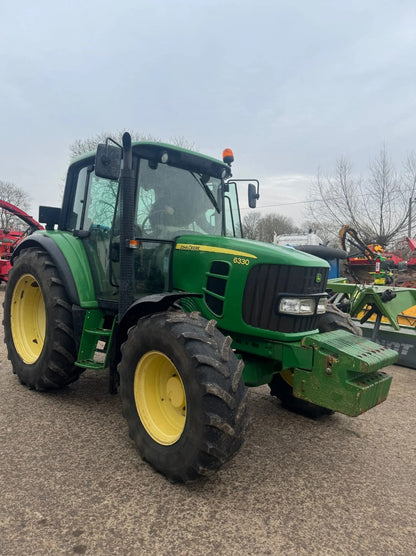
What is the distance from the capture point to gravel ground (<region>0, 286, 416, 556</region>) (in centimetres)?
217

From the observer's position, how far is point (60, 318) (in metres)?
3.79

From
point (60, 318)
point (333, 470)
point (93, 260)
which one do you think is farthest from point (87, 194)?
point (333, 470)

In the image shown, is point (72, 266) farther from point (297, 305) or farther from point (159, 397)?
point (297, 305)

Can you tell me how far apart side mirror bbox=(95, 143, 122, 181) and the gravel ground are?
2.06 m

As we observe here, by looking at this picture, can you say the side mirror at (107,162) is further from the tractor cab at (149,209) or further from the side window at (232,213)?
the side window at (232,213)

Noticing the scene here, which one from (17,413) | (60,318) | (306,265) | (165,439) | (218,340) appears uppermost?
(306,265)

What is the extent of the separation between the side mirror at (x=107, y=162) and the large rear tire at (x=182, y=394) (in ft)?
3.86

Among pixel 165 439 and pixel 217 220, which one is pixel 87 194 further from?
pixel 165 439

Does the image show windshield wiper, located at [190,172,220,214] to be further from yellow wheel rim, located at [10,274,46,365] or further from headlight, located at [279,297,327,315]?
yellow wheel rim, located at [10,274,46,365]

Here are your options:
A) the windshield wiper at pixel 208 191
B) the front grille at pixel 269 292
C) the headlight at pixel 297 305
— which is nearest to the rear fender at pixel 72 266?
the windshield wiper at pixel 208 191

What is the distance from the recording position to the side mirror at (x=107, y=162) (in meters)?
3.16

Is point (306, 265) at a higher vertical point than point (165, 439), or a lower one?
higher

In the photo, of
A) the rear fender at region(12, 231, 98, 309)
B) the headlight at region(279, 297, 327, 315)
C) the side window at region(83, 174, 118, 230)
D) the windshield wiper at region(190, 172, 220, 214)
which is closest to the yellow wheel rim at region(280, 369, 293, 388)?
the headlight at region(279, 297, 327, 315)

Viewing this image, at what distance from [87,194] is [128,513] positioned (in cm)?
296
